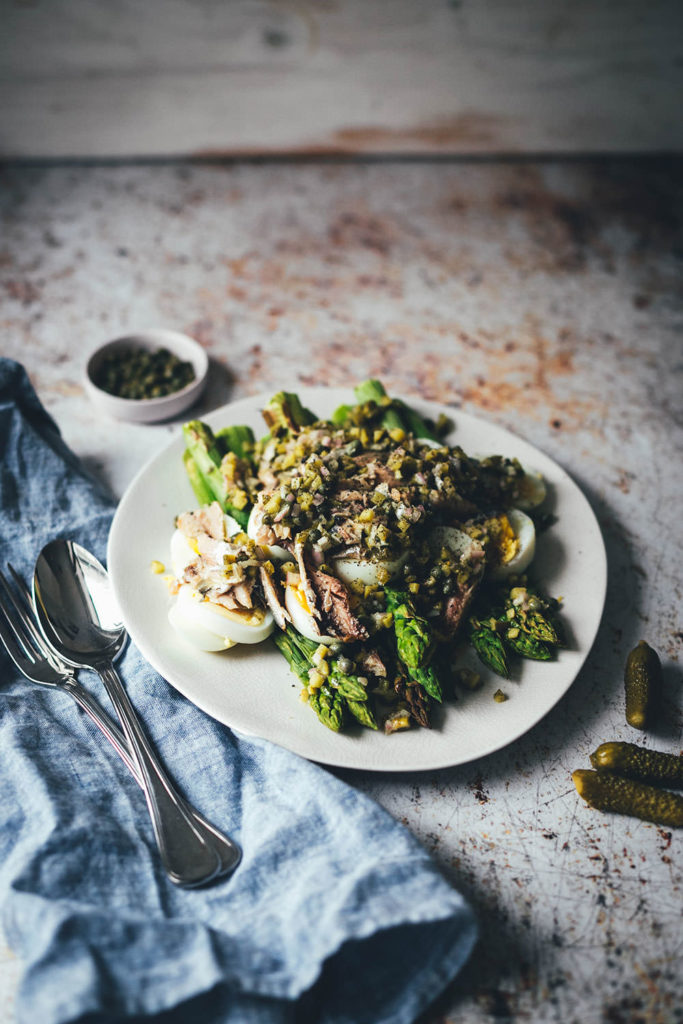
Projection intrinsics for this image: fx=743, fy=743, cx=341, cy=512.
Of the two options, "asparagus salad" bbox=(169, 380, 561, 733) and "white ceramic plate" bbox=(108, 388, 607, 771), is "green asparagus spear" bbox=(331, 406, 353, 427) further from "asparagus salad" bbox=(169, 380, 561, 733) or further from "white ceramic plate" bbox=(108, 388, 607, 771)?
"white ceramic plate" bbox=(108, 388, 607, 771)

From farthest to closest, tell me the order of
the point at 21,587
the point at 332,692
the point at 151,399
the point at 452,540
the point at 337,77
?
the point at 337,77 < the point at 151,399 < the point at 21,587 < the point at 452,540 < the point at 332,692

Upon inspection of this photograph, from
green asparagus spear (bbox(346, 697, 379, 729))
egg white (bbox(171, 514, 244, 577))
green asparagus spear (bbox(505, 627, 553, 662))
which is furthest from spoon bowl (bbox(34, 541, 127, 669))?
green asparagus spear (bbox(505, 627, 553, 662))

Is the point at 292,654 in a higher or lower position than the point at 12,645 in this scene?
higher

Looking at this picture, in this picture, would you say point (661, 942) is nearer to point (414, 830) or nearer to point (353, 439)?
point (414, 830)

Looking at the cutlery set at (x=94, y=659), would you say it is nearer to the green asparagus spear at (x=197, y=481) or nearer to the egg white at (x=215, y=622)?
the egg white at (x=215, y=622)

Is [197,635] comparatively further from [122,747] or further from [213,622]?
[122,747]

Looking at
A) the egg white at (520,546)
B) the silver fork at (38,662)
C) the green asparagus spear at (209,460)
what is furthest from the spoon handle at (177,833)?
the egg white at (520,546)

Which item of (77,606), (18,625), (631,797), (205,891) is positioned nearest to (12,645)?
(18,625)
